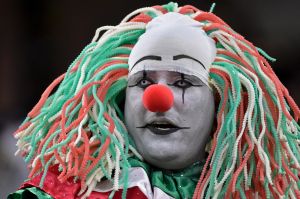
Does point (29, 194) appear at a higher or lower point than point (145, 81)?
lower

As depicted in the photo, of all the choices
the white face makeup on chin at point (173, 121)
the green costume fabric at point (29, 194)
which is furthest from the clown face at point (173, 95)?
the green costume fabric at point (29, 194)

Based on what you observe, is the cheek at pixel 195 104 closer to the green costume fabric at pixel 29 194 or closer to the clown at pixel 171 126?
the clown at pixel 171 126

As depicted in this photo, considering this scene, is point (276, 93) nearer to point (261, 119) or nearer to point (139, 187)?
point (261, 119)

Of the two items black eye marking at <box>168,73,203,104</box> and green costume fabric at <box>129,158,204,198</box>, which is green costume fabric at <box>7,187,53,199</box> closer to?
green costume fabric at <box>129,158,204,198</box>

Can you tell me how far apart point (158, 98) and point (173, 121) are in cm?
7

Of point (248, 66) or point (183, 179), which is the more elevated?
point (248, 66)

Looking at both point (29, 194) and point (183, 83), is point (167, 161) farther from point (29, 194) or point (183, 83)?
point (29, 194)

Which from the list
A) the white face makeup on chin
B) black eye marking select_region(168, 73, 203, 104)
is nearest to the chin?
the white face makeup on chin

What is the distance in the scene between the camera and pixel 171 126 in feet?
5.14

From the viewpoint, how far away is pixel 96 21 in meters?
2.41

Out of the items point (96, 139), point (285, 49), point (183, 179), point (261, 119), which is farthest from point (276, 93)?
point (285, 49)

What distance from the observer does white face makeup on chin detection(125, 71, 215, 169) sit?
61.4 inches

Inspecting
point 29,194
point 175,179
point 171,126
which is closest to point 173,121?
point 171,126

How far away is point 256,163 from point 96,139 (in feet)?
0.98
